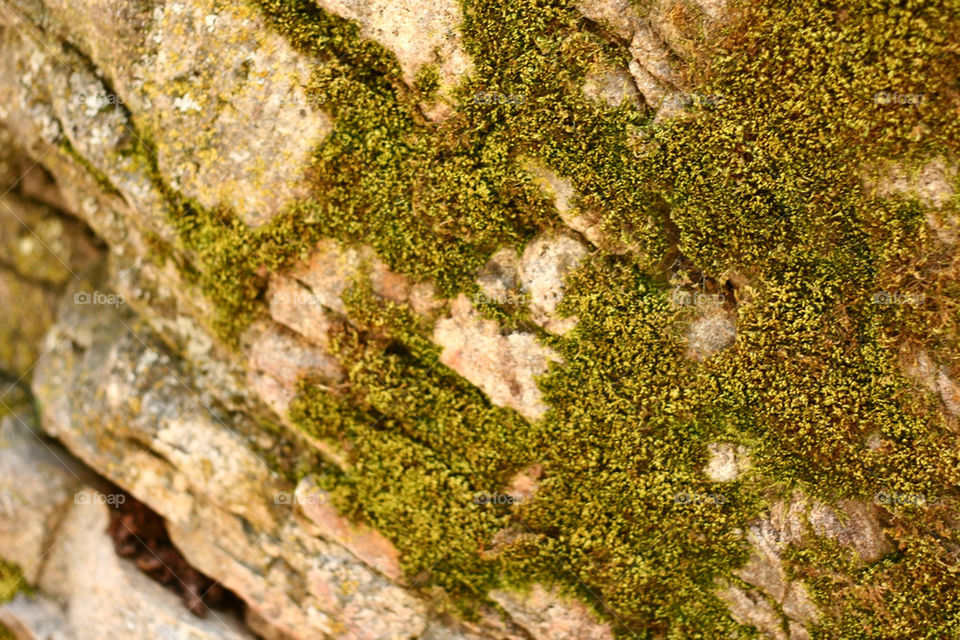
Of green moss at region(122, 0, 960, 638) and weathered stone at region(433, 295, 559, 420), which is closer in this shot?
green moss at region(122, 0, 960, 638)

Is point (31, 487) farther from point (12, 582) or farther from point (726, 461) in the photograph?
point (726, 461)

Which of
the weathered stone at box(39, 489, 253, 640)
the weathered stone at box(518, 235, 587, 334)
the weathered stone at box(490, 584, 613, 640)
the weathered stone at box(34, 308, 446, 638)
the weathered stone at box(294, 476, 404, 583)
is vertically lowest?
the weathered stone at box(39, 489, 253, 640)

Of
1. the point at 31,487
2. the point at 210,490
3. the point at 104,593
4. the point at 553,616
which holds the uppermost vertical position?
the point at 553,616

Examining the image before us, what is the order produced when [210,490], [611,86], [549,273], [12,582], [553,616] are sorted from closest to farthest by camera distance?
[611,86] < [549,273] < [553,616] < [210,490] < [12,582]

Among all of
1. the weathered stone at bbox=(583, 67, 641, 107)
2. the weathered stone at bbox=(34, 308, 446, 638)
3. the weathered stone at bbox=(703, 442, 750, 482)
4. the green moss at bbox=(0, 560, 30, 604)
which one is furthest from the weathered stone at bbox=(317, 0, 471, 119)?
the green moss at bbox=(0, 560, 30, 604)

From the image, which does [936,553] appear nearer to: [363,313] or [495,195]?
[495,195]

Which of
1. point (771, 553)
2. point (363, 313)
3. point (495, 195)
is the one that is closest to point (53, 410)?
point (363, 313)

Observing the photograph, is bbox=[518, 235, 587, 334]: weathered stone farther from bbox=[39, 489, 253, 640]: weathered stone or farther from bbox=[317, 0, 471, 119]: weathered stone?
bbox=[39, 489, 253, 640]: weathered stone

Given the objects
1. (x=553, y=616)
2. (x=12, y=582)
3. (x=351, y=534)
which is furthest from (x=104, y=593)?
(x=553, y=616)

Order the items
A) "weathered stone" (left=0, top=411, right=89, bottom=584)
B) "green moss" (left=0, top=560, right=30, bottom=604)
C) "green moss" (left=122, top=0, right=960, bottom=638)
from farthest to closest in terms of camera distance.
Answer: "green moss" (left=0, top=560, right=30, bottom=604), "weathered stone" (left=0, top=411, right=89, bottom=584), "green moss" (left=122, top=0, right=960, bottom=638)

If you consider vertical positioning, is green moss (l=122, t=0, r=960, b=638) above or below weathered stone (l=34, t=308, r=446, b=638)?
above

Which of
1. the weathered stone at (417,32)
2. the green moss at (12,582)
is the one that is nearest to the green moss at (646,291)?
the weathered stone at (417,32)

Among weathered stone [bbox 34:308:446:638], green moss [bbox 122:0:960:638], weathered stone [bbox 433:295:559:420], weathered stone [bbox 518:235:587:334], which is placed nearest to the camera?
green moss [bbox 122:0:960:638]
